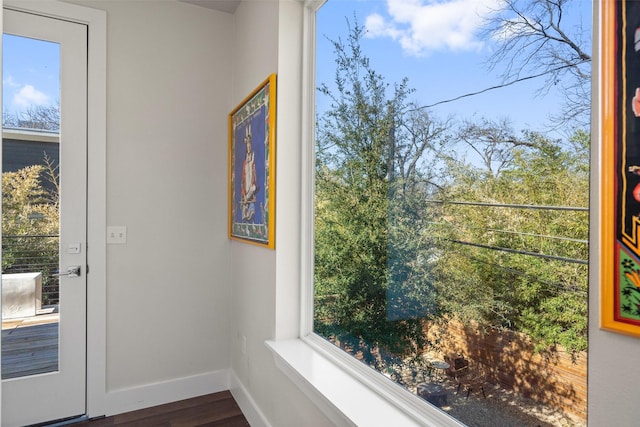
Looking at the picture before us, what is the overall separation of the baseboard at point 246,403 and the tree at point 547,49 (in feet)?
6.31

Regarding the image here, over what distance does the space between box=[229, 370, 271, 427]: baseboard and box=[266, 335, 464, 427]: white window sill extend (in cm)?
54

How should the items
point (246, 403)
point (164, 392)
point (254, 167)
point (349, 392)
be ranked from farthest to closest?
point (164, 392)
point (246, 403)
point (254, 167)
point (349, 392)

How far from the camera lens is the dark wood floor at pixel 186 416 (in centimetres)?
219

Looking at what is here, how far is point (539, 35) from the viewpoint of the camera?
34.9 inches

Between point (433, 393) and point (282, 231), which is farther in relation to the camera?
point (282, 231)

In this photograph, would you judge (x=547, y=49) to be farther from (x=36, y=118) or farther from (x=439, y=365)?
(x=36, y=118)

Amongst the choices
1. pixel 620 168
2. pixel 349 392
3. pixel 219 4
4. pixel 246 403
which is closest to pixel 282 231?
pixel 349 392

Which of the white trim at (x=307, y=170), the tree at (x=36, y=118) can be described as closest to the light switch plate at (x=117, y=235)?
the tree at (x=36, y=118)

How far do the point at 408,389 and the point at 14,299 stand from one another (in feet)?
7.22

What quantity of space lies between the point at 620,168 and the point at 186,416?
8.09 feet

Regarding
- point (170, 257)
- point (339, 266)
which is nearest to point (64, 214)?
point (170, 257)

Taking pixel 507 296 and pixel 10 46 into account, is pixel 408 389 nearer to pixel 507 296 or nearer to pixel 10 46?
pixel 507 296

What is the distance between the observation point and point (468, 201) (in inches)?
41.0

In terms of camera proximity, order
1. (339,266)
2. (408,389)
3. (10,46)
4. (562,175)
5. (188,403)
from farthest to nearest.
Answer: (188,403), (10,46), (339,266), (408,389), (562,175)
